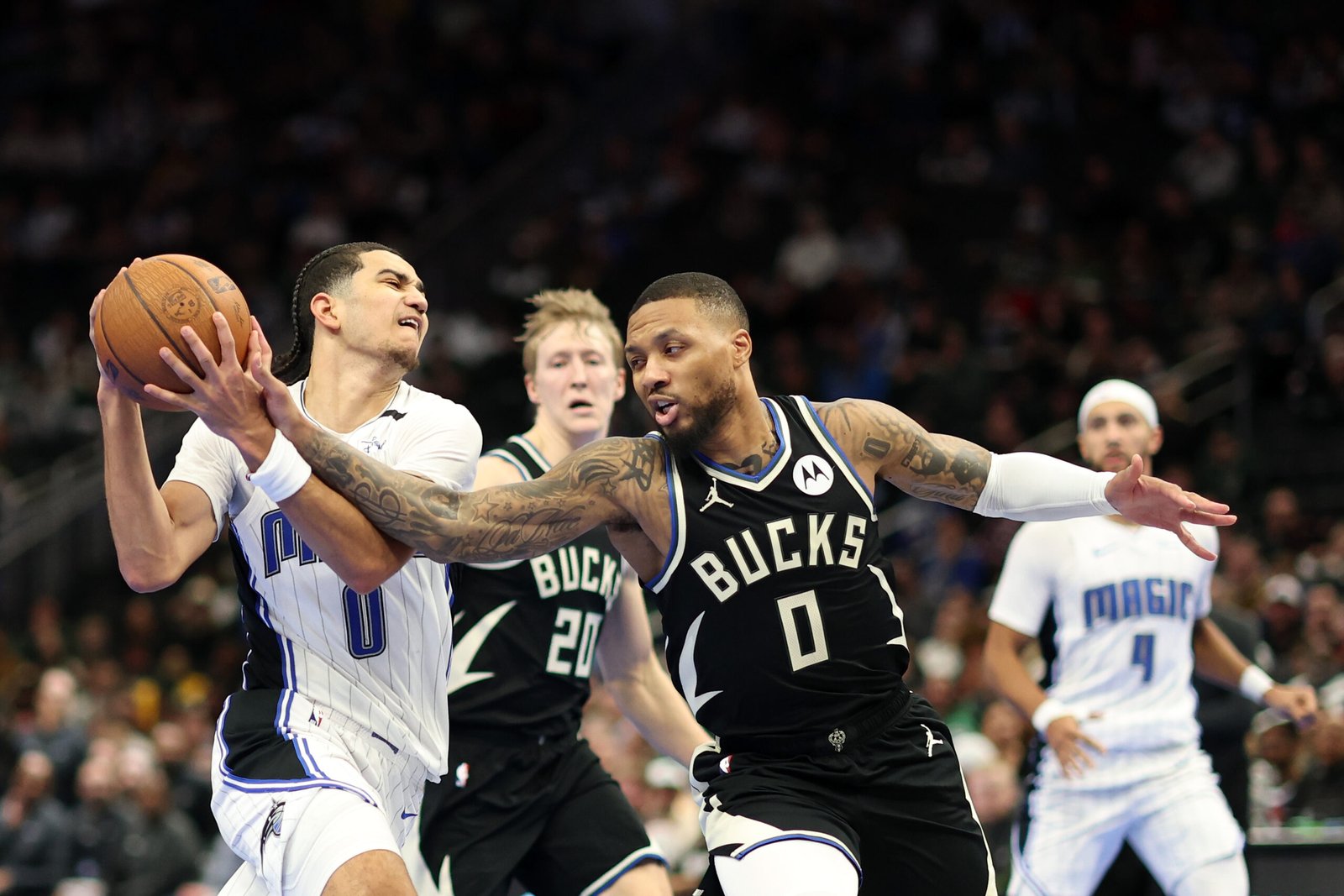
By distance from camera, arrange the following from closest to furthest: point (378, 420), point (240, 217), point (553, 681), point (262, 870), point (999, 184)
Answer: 1. point (262, 870)
2. point (378, 420)
3. point (553, 681)
4. point (999, 184)
5. point (240, 217)

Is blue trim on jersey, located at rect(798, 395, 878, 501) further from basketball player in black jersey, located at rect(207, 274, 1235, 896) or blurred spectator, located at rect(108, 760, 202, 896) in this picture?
blurred spectator, located at rect(108, 760, 202, 896)

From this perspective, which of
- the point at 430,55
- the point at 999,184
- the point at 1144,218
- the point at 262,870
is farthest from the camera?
the point at 430,55

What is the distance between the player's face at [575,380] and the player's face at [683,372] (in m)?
1.65

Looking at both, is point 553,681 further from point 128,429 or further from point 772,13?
point 772,13

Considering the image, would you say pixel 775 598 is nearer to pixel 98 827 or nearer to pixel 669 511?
pixel 669 511

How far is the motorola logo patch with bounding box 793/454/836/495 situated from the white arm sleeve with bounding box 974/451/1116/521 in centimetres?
55

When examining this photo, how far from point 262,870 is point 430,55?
21814 mm

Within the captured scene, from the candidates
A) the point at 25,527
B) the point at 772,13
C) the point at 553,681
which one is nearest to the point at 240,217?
the point at 25,527

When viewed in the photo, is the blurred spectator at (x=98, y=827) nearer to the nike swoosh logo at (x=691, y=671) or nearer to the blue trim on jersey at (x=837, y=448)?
the nike swoosh logo at (x=691, y=671)

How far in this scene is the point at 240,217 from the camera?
23.7m

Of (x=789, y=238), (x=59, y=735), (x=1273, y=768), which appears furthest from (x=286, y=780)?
(x=789, y=238)

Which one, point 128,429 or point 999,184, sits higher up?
point 999,184

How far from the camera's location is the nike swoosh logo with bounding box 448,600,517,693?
6484mm

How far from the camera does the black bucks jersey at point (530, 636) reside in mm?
6484
